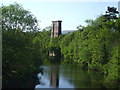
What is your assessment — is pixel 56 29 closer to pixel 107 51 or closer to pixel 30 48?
pixel 107 51

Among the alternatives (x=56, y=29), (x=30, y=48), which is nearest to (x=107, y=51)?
(x=30, y=48)

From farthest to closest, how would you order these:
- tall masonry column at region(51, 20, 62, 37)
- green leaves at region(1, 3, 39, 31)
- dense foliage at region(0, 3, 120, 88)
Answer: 1. tall masonry column at region(51, 20, 62, 37)
2. green leaves at region(1, 3, 39, 31)
3. dense foliage at region(0, 3, 120, 88)

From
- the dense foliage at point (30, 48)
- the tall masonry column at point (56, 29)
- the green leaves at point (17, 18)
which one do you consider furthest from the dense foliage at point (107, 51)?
the tall masonry column at point (56, 29)

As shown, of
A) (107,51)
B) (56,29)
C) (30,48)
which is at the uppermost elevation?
(56,29)

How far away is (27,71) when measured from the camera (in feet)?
66.3

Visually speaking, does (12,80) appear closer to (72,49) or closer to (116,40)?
(116,40)

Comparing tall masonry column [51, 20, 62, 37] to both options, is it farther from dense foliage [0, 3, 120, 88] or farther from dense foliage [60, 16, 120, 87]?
dense foliage [60, 16, 120, 87]

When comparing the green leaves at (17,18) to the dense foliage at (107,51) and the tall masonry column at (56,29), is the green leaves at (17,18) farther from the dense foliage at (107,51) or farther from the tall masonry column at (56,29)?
the tall masonry column at (56,29)

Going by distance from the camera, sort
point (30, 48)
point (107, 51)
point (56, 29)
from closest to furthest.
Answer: point (30, 48)
point (107, 51)
point (56, 29)

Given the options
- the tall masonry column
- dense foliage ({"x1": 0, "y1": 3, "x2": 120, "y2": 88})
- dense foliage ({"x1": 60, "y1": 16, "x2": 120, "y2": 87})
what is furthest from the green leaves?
the tall masonry column

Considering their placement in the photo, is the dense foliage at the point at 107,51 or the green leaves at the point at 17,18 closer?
the dense foliage at the point at 107,51

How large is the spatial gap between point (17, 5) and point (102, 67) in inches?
595

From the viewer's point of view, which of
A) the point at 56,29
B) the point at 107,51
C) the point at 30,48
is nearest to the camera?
the point at 30,48

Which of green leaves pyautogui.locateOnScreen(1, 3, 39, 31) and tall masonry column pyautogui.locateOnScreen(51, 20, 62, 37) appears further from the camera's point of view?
tall masonry column pyautogui.locateOnScreen(51, 20, 62, 37)
